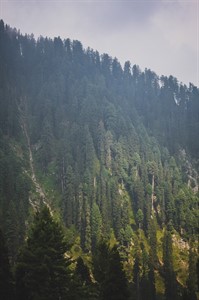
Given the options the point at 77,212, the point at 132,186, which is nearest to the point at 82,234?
the point at 77,212

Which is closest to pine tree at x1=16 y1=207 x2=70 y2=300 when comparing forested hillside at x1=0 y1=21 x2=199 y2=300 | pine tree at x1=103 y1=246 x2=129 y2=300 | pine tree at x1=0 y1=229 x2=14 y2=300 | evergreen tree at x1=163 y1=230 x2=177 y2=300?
pine tree at x1=0 y1=229 x2=14 y2=300

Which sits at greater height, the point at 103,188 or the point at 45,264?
the point at 103,188

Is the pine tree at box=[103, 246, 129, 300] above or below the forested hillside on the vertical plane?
below

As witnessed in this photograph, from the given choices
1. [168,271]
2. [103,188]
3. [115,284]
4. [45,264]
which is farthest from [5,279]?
[103,188]

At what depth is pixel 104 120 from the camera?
192m

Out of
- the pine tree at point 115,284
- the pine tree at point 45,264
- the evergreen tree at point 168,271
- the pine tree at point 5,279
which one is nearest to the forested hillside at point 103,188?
the evergreen tree at point 168,271

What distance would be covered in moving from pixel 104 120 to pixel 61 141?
3129 cm

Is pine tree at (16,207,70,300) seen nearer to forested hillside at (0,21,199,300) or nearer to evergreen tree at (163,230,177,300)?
forested hillside at (0,21,199,300)

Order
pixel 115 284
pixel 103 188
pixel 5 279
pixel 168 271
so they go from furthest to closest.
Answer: pixel 103 188 → pixel 168 271 → pixel 115 284 → pixel 5 279

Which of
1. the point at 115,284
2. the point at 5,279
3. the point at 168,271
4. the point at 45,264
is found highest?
the point at 45,264

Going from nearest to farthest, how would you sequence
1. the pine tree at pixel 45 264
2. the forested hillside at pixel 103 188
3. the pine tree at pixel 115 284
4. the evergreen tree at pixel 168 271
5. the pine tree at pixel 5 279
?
the pine tree at pixel 45 264, the pine tree at pixel 5 279, the pine tree at pixel 115 284, the evergreen tree at pixel 168 271, the forested hillside at pixel 103 188

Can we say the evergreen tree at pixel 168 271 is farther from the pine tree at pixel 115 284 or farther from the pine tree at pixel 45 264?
the pine tree at pixel 45 264

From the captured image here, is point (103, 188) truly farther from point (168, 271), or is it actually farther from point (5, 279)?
point (5, 279)

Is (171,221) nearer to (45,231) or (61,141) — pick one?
(61,141)
